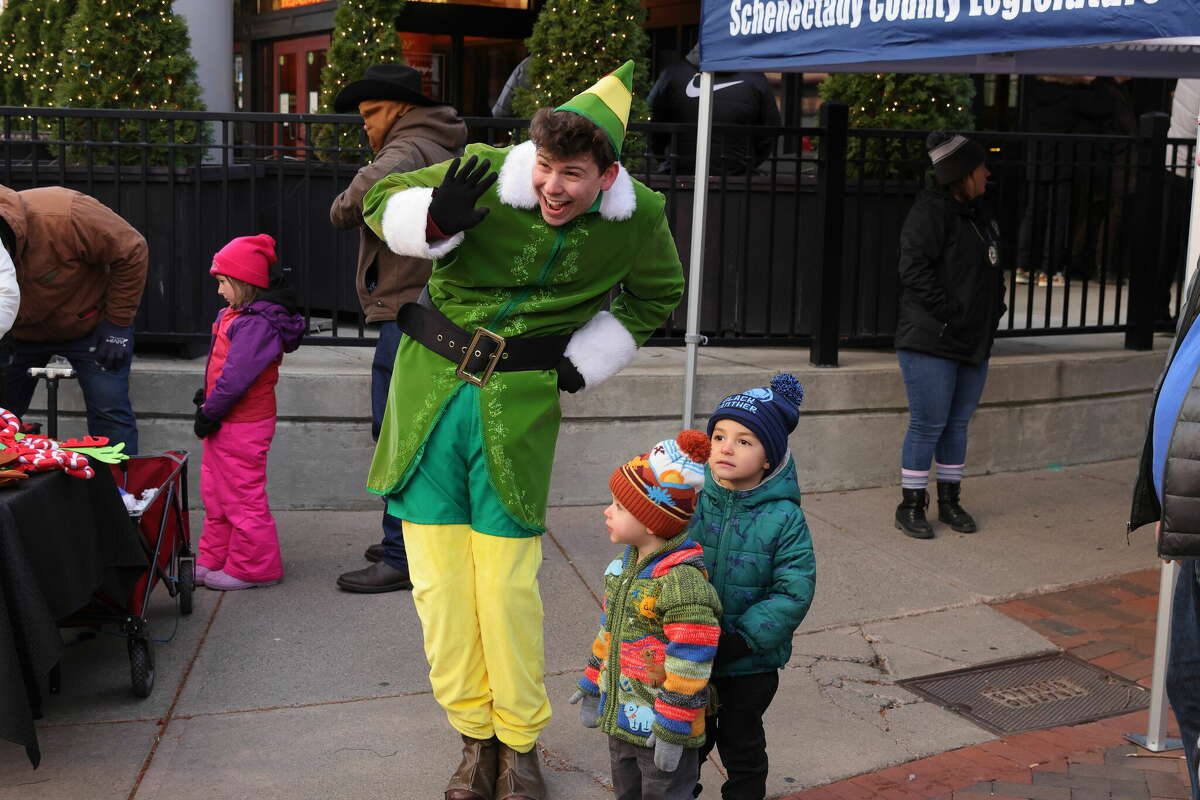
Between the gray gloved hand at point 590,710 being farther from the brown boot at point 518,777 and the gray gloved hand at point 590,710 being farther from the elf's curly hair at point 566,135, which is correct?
the elf's curly hair at point 566,135

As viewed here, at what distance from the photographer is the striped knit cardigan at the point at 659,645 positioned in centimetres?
320

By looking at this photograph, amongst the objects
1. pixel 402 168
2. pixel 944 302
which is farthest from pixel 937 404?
pixel 402 168

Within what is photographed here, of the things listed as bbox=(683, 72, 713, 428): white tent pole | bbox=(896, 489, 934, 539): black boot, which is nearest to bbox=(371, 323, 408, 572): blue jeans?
bbox=(683, 72, 713, 428): white tent pole

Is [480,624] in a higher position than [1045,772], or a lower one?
higher

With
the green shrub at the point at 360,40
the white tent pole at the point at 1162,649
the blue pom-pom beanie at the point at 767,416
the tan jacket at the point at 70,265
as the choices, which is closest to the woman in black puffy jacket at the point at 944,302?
the white tent pole at the point at 1162,649

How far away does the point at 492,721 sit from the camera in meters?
3.82

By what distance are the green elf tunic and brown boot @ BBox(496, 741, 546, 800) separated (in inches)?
24.6

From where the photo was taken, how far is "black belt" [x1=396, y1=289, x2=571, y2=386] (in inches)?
144

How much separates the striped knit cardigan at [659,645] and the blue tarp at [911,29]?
226cm

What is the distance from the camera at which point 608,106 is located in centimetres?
359

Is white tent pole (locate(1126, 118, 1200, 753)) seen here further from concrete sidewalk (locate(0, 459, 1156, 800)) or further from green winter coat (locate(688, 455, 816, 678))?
green winter coat (locate(688, 455, 816, 678))

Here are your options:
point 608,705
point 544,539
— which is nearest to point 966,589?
point 544,539

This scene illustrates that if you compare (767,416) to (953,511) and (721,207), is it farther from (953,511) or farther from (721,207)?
(721,207)

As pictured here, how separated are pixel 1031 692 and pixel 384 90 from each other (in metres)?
3.24
